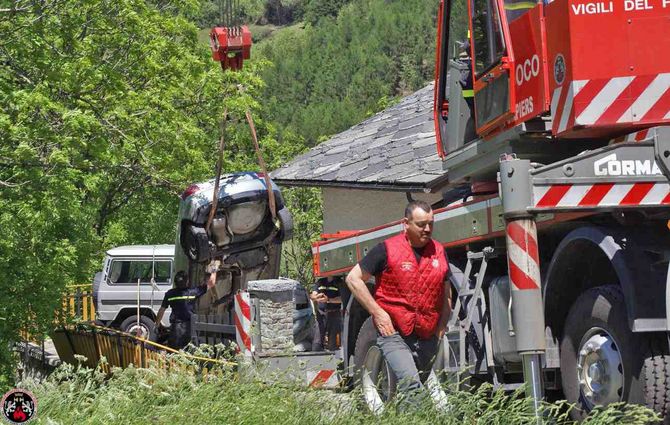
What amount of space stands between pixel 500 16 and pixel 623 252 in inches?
102

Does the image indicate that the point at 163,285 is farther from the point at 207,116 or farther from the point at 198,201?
the point at 198,201

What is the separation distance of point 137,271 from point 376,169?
21.8 ft

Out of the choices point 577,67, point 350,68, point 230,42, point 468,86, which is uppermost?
point 350,68

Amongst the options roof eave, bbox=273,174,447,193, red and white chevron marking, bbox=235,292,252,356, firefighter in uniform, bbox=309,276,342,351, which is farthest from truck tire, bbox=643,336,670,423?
roof eave, bbox=273,174,447,193

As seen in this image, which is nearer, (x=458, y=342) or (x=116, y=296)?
A: (x=458, y=342)

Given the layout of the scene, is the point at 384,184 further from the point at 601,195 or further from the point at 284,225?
the point at 601,195

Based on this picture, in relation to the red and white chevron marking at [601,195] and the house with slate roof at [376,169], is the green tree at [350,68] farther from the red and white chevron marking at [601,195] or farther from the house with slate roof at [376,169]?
the red and white chevron marking at [601,195]

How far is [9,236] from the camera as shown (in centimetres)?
1441

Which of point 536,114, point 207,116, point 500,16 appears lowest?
point 536,114

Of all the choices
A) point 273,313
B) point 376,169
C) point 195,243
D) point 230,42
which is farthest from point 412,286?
point 376,169

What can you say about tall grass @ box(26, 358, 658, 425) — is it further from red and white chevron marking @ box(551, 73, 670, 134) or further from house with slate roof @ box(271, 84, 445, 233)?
house with slate roof @ box(271, 84, 445, 233)

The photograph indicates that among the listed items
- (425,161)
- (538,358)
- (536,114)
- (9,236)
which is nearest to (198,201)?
(9,236)

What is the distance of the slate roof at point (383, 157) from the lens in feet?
74.5

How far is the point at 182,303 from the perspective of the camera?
1886cm
